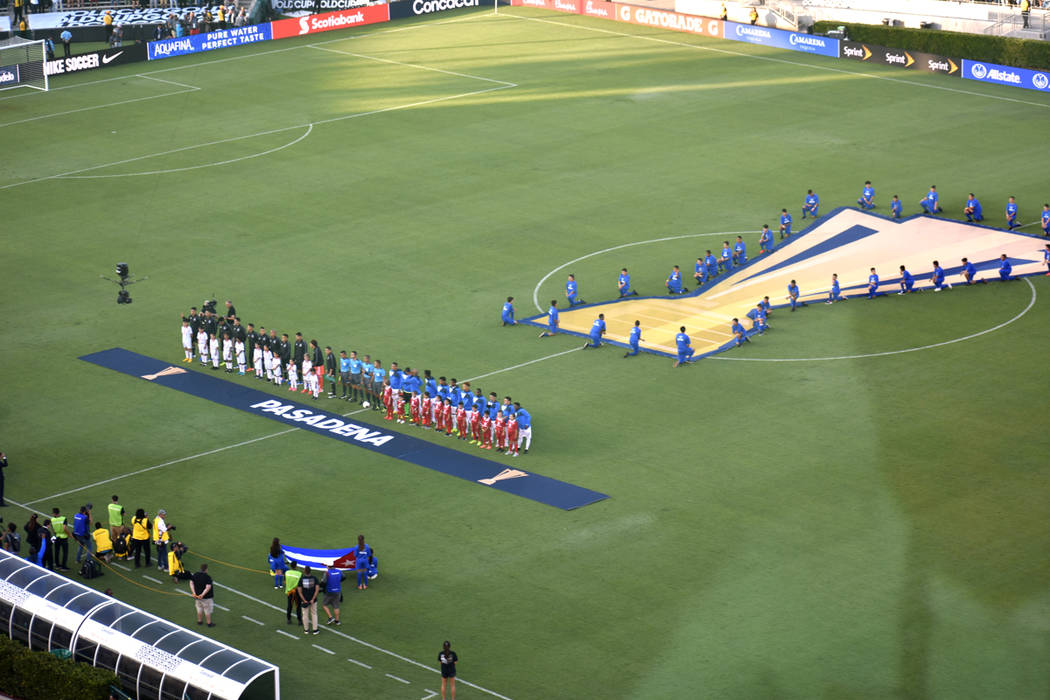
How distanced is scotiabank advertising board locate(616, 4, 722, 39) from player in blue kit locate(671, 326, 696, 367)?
5156 centimetres

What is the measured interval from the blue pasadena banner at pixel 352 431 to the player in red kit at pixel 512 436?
839mm

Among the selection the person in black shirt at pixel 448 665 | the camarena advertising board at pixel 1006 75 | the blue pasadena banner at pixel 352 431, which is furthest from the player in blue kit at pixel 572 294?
the camarena advertising board at pixel 1006 75

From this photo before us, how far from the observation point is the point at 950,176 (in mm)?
72312

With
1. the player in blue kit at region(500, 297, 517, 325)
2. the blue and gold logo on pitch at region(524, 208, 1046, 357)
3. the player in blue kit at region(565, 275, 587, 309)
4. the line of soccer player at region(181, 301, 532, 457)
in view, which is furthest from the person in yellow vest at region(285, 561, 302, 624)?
the player in blue kit at region(565, 275, 587, 309)

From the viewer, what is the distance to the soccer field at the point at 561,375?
36.6m

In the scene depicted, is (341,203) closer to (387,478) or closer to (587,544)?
(387,478)

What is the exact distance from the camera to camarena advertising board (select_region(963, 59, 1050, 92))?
282 feet

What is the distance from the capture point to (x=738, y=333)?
178 ft

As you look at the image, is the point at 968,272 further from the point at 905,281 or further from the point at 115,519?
the point at 115,519

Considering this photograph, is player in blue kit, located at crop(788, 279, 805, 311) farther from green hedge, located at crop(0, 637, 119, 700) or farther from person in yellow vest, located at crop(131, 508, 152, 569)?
green hedge, located at crop(0, 637, 119, 700)

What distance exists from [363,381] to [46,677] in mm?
18945

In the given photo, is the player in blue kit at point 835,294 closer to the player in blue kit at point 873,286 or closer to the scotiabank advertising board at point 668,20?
the player in blue kit at point 873,286

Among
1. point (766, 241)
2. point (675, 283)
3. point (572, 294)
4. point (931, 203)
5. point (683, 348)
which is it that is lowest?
point (683, 348)

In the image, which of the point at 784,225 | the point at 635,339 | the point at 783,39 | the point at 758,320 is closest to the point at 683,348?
the point at 635,339
